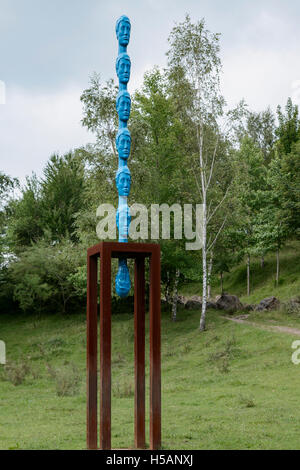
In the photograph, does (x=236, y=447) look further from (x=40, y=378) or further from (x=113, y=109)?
(x=113, y=109)

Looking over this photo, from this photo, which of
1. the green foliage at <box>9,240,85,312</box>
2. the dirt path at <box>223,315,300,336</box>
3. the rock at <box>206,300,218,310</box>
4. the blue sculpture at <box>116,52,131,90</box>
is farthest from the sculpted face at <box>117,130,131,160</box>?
the green foliage at <box>9,240,85,312</box>

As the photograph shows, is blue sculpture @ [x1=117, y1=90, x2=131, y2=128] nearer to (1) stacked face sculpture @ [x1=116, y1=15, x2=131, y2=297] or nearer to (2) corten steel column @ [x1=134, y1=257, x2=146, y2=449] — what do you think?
(1) stacked face sculpture @ [x1=116, y1=15, x2=131, y2=297]

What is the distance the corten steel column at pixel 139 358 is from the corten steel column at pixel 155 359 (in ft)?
0.65

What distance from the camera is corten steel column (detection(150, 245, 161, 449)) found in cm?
733

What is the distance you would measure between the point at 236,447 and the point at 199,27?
18232mm

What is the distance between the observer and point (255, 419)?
948cm

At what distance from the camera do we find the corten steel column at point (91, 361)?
7.56 meters

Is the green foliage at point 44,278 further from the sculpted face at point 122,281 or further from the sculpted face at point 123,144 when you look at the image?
the sculpted face at point 122,281

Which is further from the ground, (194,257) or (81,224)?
(81,224)

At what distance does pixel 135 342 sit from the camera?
761 centimetres

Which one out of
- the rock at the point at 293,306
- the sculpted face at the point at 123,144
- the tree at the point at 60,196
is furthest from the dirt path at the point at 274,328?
the tree at the point at 60,196

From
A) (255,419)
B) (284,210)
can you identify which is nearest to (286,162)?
(284,210)

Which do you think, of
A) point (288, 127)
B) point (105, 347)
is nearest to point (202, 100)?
point (288, 127)
